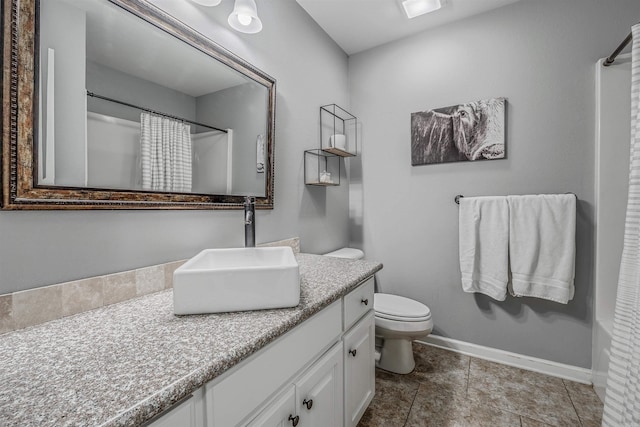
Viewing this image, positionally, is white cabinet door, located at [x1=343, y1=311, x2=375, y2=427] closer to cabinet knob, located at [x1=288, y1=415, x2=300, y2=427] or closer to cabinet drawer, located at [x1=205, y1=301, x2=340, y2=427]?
cabinet drawer, located at [x1=205, y1=301, x2=340, y2=427]

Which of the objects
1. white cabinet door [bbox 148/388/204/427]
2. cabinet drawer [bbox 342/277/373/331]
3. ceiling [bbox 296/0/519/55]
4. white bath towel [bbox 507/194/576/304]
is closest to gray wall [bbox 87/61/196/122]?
white cabinet door [bbox 148/388/204/427]

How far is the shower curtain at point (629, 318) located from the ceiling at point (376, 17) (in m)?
0.99

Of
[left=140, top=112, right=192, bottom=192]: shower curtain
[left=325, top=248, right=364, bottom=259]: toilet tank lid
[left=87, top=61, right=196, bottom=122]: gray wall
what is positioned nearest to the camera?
[left=87, top=61, right=196, bottom=122]: gray wall

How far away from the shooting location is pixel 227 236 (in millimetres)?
1341

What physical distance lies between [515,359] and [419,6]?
8.12 feet

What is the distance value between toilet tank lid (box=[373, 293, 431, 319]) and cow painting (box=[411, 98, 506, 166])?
3.46 ft

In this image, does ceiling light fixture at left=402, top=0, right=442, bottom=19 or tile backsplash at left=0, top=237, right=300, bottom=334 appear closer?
tile backsplash at left=0, top=237, right=300, bottom=334

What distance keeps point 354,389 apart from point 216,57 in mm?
1624

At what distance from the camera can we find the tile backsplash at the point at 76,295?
2.32 feet

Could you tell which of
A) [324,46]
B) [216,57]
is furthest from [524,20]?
[216,57]

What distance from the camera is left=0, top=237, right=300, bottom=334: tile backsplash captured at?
707mm

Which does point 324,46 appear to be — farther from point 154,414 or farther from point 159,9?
point 154,414

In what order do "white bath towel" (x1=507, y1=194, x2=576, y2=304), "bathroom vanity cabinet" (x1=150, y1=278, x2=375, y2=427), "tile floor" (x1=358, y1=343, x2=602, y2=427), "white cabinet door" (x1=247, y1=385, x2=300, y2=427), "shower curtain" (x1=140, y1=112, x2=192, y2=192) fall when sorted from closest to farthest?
"bathroom vanity cabinet" (x1=150, y1=278, x2=375, y2=427) < "white cabinet door" (x1=247, y1=385, x2=300, y2=427) < "shower curtain" (x1=140, y1=112, x2=192, y2=192) < "tile floor" (x1=358, y1=343, x2=602, y2=427) < "white bath towel" (x1=507, y1=194, x2=576, y2=304)

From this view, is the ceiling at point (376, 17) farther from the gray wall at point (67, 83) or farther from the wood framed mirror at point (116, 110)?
the gray wall at point (67, 83)
